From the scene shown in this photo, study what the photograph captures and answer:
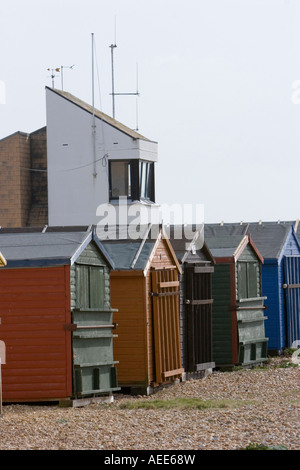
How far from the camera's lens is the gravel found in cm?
1274

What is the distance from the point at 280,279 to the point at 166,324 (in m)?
8.07

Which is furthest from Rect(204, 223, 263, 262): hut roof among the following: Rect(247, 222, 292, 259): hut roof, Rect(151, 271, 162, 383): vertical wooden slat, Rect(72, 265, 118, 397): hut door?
Rect(72, 265, 118, 397): hut door

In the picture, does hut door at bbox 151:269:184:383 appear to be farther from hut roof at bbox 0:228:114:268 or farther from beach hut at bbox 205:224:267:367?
beach hut at bbox 205:224:267:367

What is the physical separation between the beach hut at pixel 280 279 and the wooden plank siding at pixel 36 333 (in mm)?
11634

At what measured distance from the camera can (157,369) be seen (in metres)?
20.5

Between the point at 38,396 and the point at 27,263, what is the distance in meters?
2.14

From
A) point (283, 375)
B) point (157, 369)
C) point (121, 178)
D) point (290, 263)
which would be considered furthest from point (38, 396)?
point (121, 178)

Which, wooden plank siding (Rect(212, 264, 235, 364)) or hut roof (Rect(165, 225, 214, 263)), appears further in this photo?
wooden plank siding (Rect(212, 264, 235, 364))

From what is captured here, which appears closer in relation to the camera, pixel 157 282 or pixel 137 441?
pixel 137 441

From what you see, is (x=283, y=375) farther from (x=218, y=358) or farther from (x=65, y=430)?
(x=65, y=430)

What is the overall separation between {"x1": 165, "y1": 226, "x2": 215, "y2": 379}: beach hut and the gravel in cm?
278
